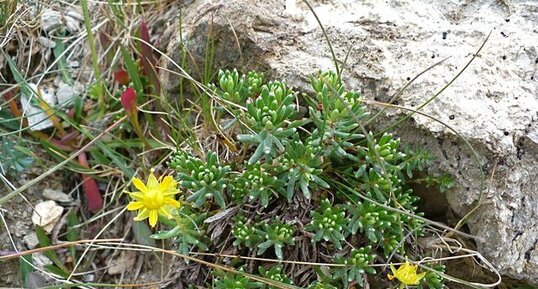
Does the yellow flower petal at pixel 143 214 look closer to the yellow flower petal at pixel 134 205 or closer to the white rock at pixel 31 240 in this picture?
the yellow flower petal at pixel 134 205

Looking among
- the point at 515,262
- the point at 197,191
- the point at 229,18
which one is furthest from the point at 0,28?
the point at 515,262

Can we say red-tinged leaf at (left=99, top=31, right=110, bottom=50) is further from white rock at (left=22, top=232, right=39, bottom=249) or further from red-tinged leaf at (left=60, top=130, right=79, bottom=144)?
white rock at (left=22, top=232, right=39, bottom=249)

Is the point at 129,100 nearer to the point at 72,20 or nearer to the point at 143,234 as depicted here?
the point at 143,234

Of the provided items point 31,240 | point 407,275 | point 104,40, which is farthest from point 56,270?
point 407,275

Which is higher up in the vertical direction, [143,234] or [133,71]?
[133,71]

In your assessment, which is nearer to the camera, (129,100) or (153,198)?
(153,198)

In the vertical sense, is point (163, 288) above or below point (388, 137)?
below

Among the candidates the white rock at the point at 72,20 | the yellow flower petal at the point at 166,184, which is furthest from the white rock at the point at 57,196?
the yellow flower petal at the point at 166,184

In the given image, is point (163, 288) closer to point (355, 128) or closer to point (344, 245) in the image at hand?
point (344, 245)
